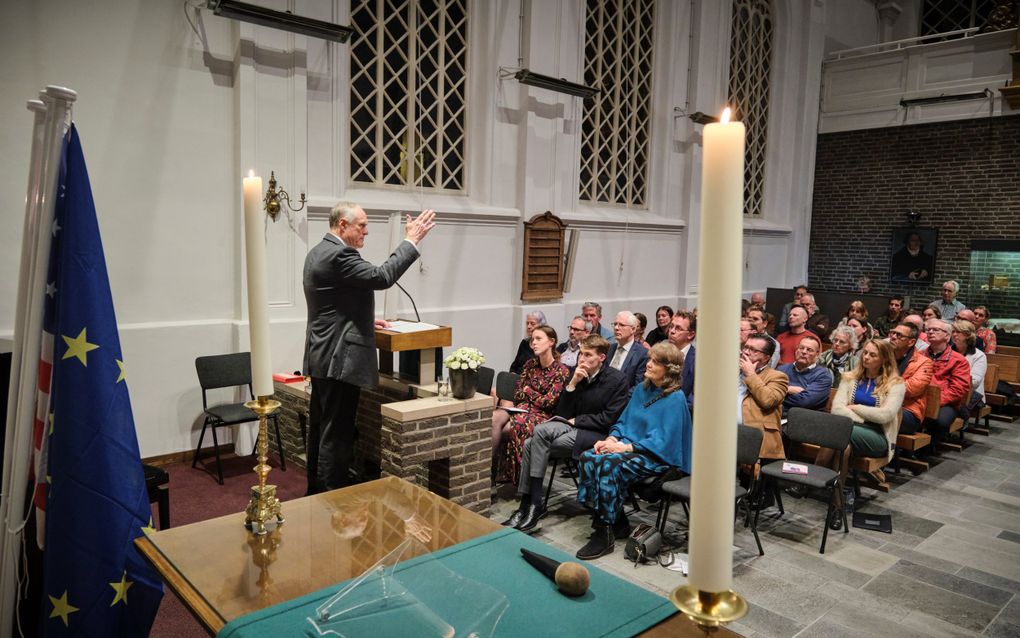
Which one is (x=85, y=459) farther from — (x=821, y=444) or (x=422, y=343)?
(x=821, y=444)

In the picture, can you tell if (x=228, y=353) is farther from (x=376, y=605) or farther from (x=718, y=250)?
(x=718, y=250)

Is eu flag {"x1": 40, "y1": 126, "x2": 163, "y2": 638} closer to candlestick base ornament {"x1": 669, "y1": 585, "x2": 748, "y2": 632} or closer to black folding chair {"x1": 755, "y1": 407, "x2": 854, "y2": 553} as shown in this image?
candlestick base ornament {"x1": 669, "y1": 585, "x2": 748, "y2": 632}

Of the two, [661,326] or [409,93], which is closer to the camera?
[409,93]

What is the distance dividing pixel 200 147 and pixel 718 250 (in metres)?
6.13

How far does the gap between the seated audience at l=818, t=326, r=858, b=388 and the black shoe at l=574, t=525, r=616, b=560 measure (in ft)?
9.97

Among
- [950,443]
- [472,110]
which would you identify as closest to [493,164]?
[472,110]

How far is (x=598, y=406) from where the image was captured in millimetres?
5070

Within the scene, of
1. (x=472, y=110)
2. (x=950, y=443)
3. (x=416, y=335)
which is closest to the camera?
(x=416, y=335)

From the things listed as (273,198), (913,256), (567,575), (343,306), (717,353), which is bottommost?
(567,575)

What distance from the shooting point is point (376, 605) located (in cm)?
168

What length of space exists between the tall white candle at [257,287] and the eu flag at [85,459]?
86 cm

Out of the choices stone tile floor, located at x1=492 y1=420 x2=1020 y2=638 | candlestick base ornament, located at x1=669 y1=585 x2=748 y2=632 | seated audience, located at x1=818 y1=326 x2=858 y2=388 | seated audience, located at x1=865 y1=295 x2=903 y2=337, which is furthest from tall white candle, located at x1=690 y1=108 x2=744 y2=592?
seated audience, located at x1=865 y1=295 x2=903 y2=337

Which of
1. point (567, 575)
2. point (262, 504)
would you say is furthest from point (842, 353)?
point (262, 504)

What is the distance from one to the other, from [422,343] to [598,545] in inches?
70.1
